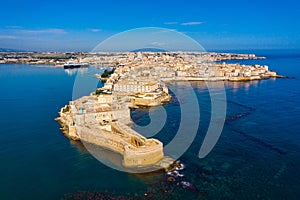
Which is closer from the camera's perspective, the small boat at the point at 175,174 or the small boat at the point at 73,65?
the small boat at the point at 175,174

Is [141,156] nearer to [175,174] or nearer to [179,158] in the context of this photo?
[175,174]

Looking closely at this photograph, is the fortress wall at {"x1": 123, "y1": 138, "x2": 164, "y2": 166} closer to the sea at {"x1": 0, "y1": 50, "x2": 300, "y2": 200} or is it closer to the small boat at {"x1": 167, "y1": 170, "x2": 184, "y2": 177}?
the sea at {"x1": 0, "y1": 50, "x2": 300, "y2": 200}

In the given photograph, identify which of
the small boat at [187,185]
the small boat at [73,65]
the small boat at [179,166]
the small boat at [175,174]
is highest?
the small boat at [73,65]

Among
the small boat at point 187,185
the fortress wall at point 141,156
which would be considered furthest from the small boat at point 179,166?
the small boat at point 187,185

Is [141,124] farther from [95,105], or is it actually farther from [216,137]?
[216,137]

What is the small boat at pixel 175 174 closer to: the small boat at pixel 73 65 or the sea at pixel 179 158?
the sea at pixel 179 158

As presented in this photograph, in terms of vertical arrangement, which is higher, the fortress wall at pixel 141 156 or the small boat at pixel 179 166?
the fortress wall at pixel 141 156

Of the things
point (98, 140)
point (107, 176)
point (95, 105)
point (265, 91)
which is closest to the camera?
point (107, 176)

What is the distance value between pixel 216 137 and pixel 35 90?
21.8 metres

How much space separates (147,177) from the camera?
969cm

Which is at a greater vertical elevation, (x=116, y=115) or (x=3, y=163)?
(x=116, y=115)

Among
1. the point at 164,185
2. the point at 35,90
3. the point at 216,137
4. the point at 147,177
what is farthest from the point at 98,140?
the point at 35,90

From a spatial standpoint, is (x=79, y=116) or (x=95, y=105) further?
(x=95, y=105)

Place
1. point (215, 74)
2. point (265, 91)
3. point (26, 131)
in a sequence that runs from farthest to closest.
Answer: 1. point (215, 74)
2. point (265, 91)
3. point (26, 131)
